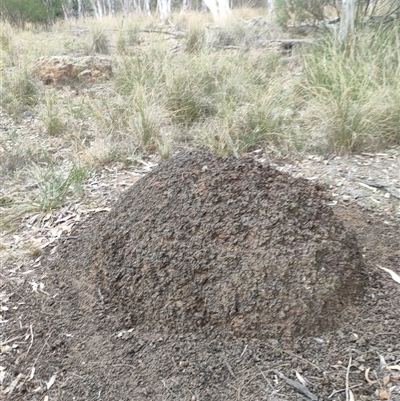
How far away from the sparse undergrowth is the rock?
16 cm

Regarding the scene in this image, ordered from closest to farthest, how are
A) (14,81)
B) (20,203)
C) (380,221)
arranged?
(380,221) → (20,203) → (14,81)

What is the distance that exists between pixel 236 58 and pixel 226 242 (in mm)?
4959

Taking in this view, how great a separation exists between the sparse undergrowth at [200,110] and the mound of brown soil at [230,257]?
1250 millimetres

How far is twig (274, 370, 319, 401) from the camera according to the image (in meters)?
1.55

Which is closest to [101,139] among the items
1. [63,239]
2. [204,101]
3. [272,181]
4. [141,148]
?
A: [141,148]

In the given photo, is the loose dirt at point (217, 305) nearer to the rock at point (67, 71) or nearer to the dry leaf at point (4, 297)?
the dry leaf at point (4, 297)

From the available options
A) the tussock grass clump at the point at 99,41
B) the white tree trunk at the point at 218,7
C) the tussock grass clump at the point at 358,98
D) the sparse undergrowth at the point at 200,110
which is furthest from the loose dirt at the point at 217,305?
the white tree trunk at the point at 218,7

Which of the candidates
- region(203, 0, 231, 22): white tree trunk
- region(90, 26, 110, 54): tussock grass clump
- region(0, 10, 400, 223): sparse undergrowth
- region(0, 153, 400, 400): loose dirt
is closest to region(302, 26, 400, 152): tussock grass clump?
region(0, 10, 400, 223): sparse undergrowth

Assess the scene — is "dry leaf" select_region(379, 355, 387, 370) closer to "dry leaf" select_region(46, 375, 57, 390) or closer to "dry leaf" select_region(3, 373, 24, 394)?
"dry leaf" select_region(46, 375, 57, 390)

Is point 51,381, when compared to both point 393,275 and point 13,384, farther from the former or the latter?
point 393,275

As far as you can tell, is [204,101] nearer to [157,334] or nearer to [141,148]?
[141,148]

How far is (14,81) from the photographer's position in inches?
246

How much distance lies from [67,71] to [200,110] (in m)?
2.79

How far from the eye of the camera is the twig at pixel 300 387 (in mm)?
1547
